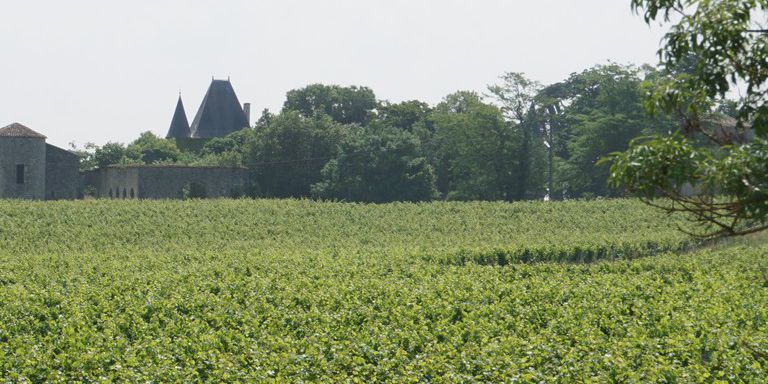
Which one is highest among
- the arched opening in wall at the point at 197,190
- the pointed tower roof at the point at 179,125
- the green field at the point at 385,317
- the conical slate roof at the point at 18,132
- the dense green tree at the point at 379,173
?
the pointed tower roof at the point at 179,125

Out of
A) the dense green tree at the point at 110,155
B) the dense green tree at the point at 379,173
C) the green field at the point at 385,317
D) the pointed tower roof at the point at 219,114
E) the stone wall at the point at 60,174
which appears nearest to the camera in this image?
the green field at the point at 385,317

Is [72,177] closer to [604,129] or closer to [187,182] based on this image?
[187,182]

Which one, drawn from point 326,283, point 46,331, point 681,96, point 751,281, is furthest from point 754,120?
point 751,281

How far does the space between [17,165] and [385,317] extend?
4767cm

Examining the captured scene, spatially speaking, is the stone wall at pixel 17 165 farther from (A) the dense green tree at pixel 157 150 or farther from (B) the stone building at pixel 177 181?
(A) the dense green tree at pixel 157 150

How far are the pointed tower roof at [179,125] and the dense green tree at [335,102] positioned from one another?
11857mm

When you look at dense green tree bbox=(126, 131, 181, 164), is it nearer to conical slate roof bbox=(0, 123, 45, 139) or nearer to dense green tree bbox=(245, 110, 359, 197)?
dense green tree bbox=(245, 110, 359, 197)

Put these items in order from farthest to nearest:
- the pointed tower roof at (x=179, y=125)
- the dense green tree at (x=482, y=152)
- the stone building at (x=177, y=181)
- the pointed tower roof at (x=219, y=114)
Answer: the pointed tower roof at (x=179, y=125), the pointed tower roof at (x=219, y=114), the dense green tree at (x=482, y=152), the stone building at (x=177, y=181)

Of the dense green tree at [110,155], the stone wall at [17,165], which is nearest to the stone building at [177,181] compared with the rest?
the stone wall at [17,165]

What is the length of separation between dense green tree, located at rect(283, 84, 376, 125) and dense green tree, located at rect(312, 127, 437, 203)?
22863mm

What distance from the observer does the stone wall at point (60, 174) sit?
60.6 meters

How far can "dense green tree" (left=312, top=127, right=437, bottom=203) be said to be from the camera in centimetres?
6250

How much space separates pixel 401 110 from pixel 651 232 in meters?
37.4

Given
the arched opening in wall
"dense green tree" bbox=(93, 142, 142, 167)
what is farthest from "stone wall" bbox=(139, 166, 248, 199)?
"dense green tree" bbox=(93, 142, 142, 167)
